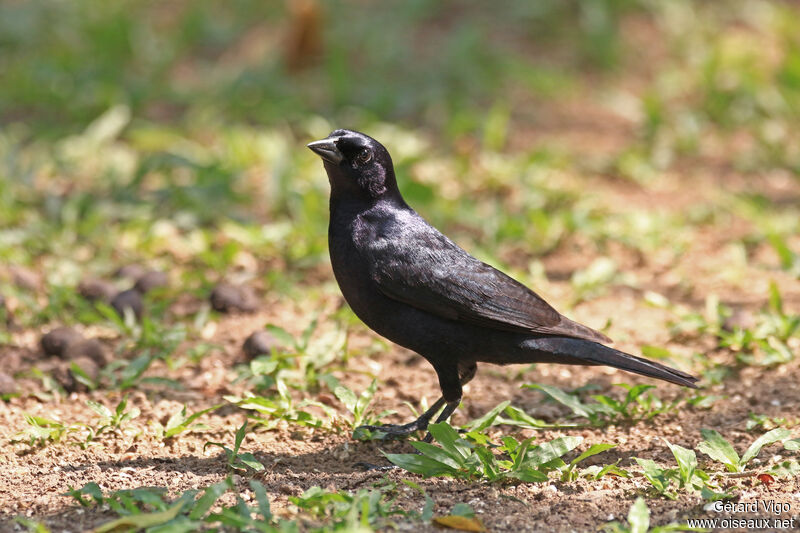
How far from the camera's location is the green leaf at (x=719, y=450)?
341cm

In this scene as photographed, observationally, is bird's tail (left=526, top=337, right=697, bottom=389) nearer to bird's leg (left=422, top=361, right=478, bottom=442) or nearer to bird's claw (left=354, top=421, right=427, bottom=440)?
bird's leg (left=422, top=361, right=478, bottom=442)

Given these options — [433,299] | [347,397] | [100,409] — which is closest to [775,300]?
[433,299]

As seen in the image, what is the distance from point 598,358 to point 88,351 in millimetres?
2271

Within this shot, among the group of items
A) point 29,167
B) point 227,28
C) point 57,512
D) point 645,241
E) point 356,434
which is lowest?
point 57,512

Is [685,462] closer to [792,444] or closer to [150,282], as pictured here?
[792,444]

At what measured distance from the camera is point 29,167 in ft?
20.6

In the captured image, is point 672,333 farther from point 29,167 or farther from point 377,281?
point 29,167

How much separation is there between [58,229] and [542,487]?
140 inches

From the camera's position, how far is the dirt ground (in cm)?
320

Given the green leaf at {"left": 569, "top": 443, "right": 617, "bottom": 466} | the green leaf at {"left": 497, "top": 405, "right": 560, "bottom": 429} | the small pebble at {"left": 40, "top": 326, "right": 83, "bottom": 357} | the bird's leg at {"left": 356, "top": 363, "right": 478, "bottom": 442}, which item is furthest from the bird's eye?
the small pebble at {"left": 40, "top": 326, "right": 83, "bottom": 357}

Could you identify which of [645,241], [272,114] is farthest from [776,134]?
[272,114]

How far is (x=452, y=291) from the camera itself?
3689 mm

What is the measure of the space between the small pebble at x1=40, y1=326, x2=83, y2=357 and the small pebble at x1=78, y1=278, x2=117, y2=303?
508 mm

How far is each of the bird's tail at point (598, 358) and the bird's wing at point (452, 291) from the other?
0.04 metres
